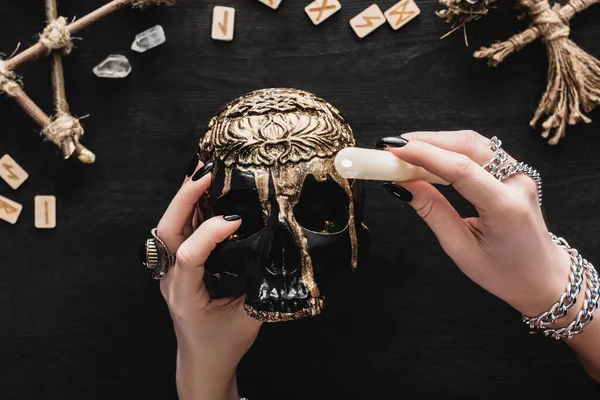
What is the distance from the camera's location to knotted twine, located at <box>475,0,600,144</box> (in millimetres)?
1262

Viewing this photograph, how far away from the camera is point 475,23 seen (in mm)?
1325

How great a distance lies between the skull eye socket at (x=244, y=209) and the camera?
1.02 metres

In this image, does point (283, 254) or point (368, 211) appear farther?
point (368, 211)

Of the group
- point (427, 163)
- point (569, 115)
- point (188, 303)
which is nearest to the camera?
point (427, 163)

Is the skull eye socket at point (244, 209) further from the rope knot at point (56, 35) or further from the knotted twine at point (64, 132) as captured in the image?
the rope knot at point (56, 35)

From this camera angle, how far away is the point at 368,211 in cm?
136

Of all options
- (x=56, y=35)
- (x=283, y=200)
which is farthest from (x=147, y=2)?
(x=283, y=200)

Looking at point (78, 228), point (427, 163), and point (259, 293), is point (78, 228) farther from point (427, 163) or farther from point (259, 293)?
point (427, 163)

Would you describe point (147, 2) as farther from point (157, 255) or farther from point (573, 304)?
point (573, 304)

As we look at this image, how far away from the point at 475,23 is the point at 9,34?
3.32 ft

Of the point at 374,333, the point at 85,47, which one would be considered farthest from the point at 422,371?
the point at 85,47

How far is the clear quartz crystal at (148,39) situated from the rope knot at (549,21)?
78 centimetres

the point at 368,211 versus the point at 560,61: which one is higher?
the point at 560,61

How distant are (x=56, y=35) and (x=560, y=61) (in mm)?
1033
